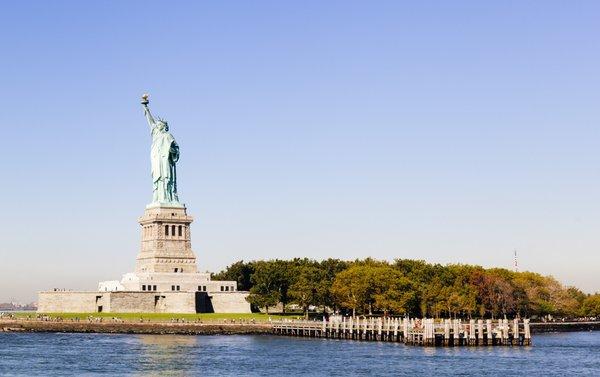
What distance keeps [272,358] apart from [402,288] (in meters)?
44.2

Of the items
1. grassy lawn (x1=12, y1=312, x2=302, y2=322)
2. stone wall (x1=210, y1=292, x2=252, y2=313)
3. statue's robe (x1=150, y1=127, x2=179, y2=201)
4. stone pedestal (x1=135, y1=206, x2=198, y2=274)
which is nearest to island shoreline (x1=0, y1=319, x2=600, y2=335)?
grassy lawn (x1=12, y1=312, x2=302, y2=322)

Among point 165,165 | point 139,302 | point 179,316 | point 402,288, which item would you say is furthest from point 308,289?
point 165,165

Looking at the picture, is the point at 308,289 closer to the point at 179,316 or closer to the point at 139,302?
the point at 179,316

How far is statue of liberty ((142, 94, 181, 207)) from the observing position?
503ft

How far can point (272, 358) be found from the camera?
92.6m

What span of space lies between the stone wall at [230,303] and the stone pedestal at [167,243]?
18.2 ft

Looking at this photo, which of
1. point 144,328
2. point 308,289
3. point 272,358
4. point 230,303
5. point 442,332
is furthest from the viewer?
point 230,303

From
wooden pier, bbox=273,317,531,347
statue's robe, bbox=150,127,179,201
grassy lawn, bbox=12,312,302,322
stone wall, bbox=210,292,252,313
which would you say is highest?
statue's robe, bbox=150,127,179,201

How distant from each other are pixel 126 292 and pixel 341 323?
3505 centimetres

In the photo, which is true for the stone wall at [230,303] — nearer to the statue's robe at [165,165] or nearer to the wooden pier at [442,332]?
the statue's robe at [165,165]

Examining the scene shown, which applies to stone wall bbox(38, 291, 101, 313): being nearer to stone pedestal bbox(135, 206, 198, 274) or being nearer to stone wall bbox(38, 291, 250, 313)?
stone wall bbox(38, 291, 250, 313)

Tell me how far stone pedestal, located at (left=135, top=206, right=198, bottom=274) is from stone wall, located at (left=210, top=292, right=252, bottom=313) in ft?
18.2

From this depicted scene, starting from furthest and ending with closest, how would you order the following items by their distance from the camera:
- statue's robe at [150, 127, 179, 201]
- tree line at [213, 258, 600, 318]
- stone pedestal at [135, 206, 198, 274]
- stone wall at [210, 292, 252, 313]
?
statue's robe at [150, 127, 179, 201] < stone pedestal at [135, 206, 198, 274] < stone wall at [210, 292, 252, 313] < tree line at [213, 258, 600, 318]

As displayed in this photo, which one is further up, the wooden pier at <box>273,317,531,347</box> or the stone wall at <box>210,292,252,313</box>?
the stone wall at <box>210,292,252,313</box>
